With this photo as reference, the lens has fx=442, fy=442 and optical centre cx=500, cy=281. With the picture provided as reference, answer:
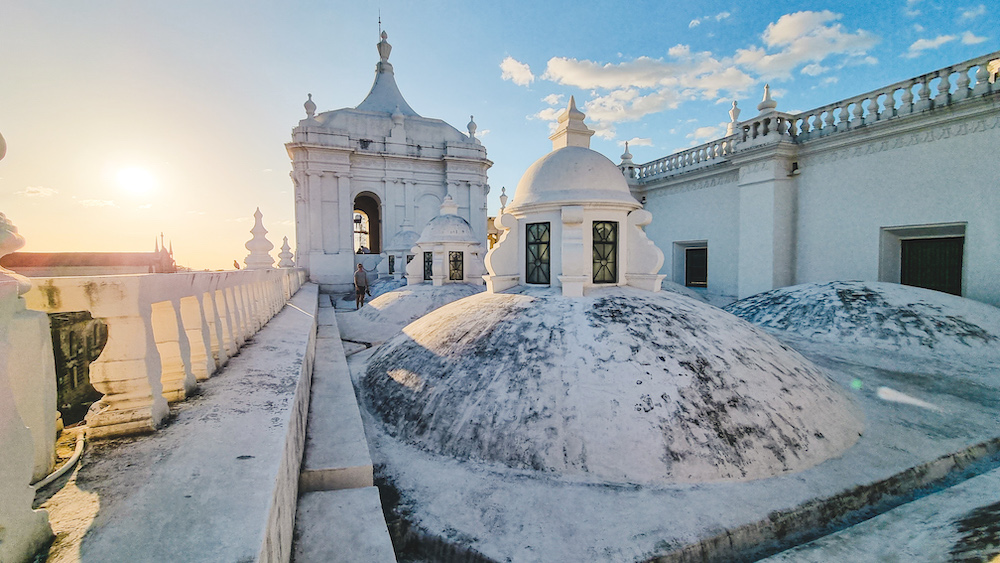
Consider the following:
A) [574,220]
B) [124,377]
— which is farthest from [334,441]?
[574,220]

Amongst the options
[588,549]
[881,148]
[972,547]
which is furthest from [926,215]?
[588,549]

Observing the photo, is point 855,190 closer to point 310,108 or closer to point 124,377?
point 124,377

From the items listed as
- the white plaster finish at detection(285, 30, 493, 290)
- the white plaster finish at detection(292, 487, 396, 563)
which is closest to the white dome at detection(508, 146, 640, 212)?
the white plaster finish at detection(292, 487, 396, 563)

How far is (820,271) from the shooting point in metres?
12.1

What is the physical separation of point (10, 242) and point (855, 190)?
48.0ft

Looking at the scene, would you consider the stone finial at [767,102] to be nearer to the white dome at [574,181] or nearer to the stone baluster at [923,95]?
the stone baluster at [923,95]

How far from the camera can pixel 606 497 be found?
425 cm

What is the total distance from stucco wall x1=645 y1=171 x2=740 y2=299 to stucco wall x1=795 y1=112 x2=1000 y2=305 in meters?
2.09

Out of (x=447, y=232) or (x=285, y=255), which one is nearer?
(x=447, y=232)

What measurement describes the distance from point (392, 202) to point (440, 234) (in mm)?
10645

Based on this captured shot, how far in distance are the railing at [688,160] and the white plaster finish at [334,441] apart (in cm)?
1305

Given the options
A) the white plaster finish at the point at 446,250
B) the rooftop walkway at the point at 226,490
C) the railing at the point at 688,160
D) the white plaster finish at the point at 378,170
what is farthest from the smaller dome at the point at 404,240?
the rooftop walkway at the point at 226,490

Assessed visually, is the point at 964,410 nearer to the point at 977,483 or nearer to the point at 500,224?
the point at 977,483

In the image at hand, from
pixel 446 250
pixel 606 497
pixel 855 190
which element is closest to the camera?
pixel 606 497
